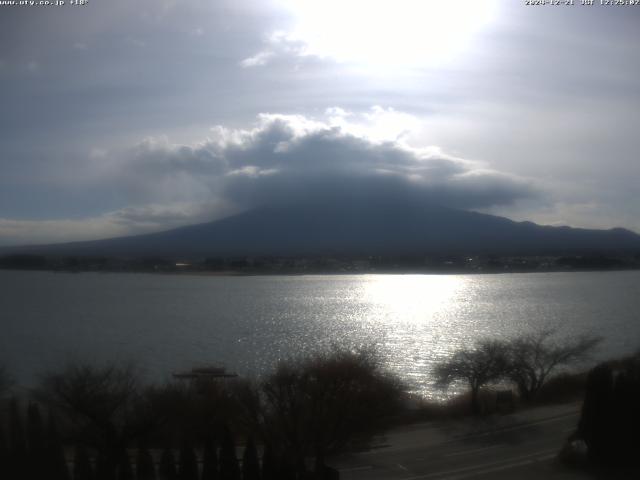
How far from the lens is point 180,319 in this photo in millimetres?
31750

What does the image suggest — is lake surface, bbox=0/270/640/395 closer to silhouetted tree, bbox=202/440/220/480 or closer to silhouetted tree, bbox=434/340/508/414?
silhouetted tree, bbox=434/340/508/414

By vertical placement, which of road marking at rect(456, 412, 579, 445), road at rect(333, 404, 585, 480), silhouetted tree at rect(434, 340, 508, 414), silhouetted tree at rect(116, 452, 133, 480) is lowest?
road marking at rect(456, 412, 579, 445)

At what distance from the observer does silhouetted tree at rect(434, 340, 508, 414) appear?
13.8 meters

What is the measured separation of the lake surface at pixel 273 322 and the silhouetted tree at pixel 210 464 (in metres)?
8.74

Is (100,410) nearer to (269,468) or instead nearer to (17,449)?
(17,449)

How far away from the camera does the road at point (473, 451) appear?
8.30 m

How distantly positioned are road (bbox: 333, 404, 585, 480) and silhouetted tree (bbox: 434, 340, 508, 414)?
1.87m

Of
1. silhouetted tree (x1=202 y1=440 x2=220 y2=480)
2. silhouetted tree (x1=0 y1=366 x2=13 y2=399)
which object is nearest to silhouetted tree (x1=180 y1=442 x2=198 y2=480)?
silhouetted tree (x1=202 y1=440 x2=220 y2=480)

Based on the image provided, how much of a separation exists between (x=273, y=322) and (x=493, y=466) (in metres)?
21.6

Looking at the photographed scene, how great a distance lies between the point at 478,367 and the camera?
13844 mm

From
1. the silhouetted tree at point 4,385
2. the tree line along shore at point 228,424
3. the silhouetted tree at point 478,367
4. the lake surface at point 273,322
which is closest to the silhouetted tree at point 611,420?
the tree line along shore at point 228,424

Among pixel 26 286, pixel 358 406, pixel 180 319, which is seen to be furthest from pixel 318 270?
pixel 358 406

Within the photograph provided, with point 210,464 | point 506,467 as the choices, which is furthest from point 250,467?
point 506,467

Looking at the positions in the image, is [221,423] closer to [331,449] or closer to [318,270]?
[331,449]
